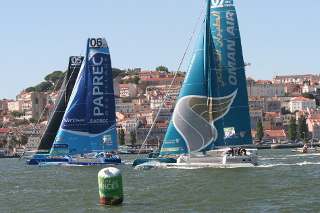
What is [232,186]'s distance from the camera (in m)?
21.5

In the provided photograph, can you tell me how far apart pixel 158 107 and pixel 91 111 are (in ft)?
284

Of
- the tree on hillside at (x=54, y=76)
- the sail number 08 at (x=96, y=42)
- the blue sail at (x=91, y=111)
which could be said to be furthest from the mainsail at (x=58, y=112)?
the tree on hillside at (x=54, y=76)

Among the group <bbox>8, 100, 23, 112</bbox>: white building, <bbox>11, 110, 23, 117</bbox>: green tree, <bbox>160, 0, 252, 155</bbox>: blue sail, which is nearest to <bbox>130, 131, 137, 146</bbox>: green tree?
<bbox>11, 110, 23, 117</bbox>: green tree

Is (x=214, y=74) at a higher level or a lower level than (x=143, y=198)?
higher

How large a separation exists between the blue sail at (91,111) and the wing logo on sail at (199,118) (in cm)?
680

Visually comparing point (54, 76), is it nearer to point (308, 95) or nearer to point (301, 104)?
point (308, 95)

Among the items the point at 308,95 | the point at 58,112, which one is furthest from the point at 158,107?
the point at 58,112

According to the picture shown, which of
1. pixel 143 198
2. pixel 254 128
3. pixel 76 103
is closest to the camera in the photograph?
pixel 143 198

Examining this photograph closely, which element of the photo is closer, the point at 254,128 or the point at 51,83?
the point at 254,128

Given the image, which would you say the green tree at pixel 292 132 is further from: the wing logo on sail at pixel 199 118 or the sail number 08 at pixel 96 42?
the wing logo on sail at pixel 199 118

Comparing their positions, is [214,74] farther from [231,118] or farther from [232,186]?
[232,186]

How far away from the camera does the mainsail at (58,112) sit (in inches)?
1474

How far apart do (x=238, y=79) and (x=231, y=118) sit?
4.75 feet

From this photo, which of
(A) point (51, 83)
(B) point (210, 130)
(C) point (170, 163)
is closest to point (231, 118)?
(B) point (210, 130)
